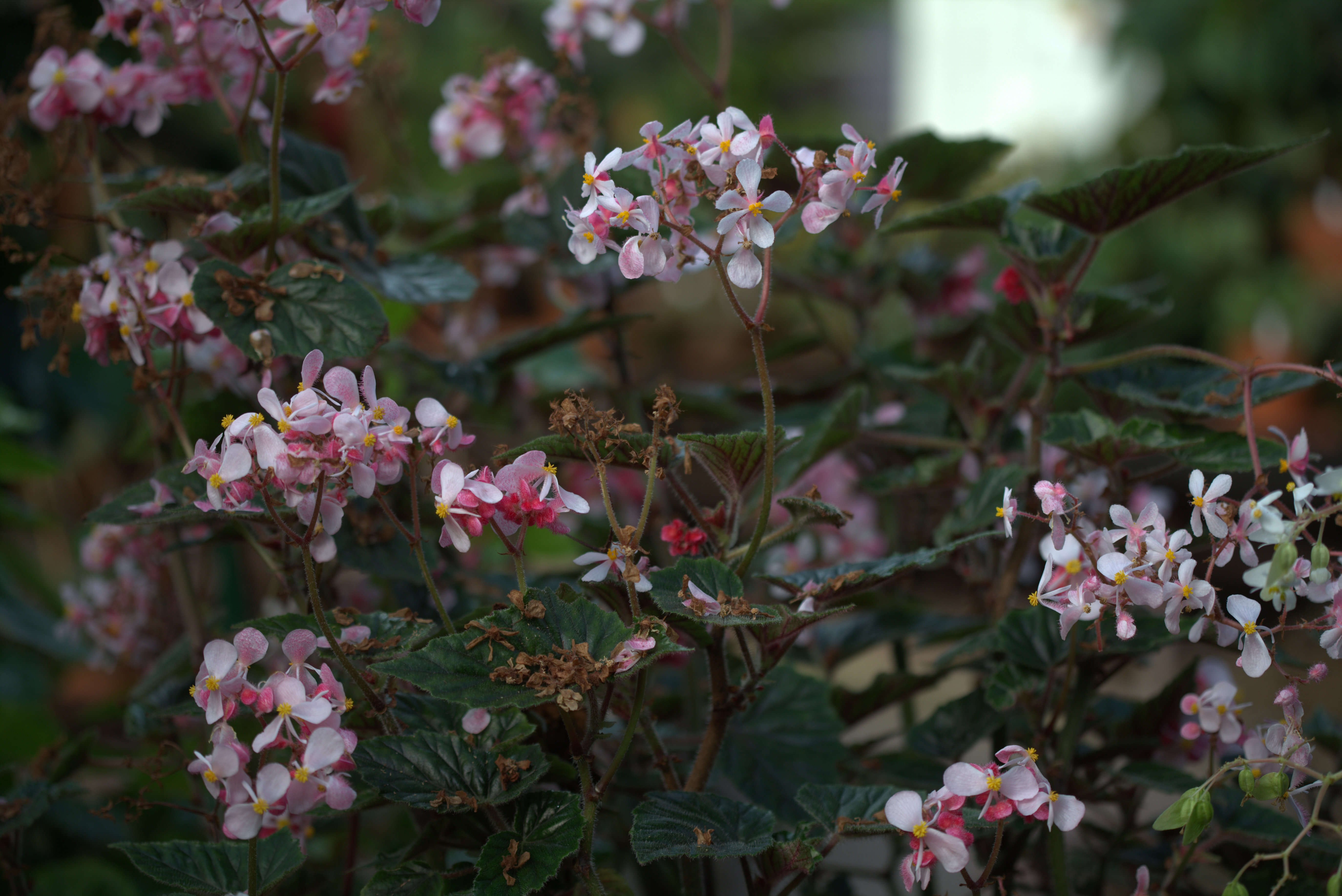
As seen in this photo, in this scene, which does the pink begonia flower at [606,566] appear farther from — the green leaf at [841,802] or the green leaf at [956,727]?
the green leaf at [956,727]

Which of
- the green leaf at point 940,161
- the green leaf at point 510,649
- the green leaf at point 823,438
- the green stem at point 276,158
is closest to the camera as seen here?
the green leaf at point 510,649

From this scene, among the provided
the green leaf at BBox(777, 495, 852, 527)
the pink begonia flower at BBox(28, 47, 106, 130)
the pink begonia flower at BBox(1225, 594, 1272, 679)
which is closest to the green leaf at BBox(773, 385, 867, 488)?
the green leaf at BBox(777, 495, 852, 527)

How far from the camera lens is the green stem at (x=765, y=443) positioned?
1.59 ft

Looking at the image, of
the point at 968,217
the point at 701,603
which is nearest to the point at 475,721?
the point at 701,603

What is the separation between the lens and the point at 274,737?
43cm

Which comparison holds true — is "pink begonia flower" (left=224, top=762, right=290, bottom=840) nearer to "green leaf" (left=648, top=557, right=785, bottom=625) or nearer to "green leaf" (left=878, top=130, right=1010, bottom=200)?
"green leaf" (left=648, top=557, right=785, bottom=625)

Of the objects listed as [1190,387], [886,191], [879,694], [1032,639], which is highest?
[886,191]

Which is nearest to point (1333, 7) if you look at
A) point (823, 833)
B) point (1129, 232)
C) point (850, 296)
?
point (1129, 232)

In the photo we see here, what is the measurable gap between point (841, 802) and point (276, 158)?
1.60 ft

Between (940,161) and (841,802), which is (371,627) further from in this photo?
(940,161)

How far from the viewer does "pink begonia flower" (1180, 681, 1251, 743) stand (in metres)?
0.56

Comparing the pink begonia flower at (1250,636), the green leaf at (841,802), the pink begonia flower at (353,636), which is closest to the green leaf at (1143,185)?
the pink begonia flower at (1250,636)

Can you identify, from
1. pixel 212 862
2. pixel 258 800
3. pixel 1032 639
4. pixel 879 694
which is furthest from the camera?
pixel 879 694

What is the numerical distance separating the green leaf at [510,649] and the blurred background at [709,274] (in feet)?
1.16
